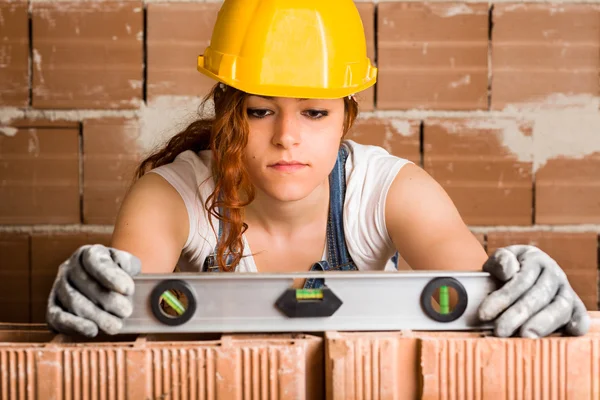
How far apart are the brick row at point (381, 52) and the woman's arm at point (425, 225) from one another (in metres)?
0.95

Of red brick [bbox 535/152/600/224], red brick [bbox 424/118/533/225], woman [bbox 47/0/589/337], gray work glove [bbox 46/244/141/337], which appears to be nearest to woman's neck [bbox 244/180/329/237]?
woman [bbox 47/0/589/337]

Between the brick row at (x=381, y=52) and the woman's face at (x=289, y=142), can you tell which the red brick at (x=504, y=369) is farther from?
the brick row at (x=381, y=52)

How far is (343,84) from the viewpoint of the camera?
5.60 feet

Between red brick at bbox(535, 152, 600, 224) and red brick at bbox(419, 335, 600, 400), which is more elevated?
red brick at bbox(535, 152, 600, 224)

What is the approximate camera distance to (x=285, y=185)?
1.69m

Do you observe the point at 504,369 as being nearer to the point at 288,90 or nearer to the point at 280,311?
the point at 280,311

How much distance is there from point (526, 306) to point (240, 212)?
86 cm

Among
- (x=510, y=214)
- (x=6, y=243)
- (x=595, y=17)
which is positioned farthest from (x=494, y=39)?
(x=6, y=243)

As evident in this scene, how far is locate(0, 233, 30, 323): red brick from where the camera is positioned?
284 cm

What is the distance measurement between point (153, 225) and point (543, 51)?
5.40 feet

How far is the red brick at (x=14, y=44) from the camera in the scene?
2750mm

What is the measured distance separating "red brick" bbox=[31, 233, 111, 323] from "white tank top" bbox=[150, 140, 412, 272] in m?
0.91

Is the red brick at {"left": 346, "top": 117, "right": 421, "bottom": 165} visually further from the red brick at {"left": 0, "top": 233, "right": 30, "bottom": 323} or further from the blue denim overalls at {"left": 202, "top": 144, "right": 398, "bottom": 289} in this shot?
the red brick at {"left": 0, "top": 233, "right": 30, "bottom": 323}

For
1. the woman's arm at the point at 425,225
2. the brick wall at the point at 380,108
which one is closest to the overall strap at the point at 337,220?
Result: the woman's arm at the point at 425,225
